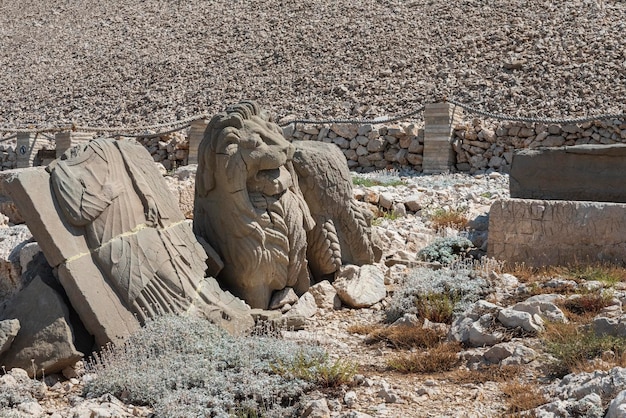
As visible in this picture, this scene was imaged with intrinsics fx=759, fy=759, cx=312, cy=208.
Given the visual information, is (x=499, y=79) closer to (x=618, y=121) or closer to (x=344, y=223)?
(x=618, y=121)

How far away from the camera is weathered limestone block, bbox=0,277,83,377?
4.74m

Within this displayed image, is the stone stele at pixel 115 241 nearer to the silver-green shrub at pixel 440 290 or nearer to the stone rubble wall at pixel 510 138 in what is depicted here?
the silver-green shrub at pixel 440 290

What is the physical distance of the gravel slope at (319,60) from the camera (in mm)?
17922

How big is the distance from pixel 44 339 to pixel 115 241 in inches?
30.1

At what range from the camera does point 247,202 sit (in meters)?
5.73

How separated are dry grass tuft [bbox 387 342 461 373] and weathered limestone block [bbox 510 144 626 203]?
3772mm

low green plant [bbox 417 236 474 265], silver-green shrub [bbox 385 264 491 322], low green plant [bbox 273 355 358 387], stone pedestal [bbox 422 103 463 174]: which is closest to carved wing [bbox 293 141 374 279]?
silver-green shrub [bbox 385 264 491 322]

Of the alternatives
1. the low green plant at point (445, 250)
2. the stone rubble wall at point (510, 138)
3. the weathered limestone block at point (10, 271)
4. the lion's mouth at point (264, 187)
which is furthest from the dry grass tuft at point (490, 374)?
the stone rubble wall at point (510, 138)

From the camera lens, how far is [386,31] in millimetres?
21672

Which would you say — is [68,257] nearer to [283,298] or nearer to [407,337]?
[283,298]

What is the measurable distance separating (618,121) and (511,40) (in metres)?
5.90

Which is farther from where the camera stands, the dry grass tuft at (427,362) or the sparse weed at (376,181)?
the sparse weed at (376,181)

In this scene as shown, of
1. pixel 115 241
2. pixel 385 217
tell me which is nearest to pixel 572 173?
pixel 385 217

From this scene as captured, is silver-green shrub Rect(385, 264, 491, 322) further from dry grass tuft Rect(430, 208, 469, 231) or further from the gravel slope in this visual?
the gravel slope
